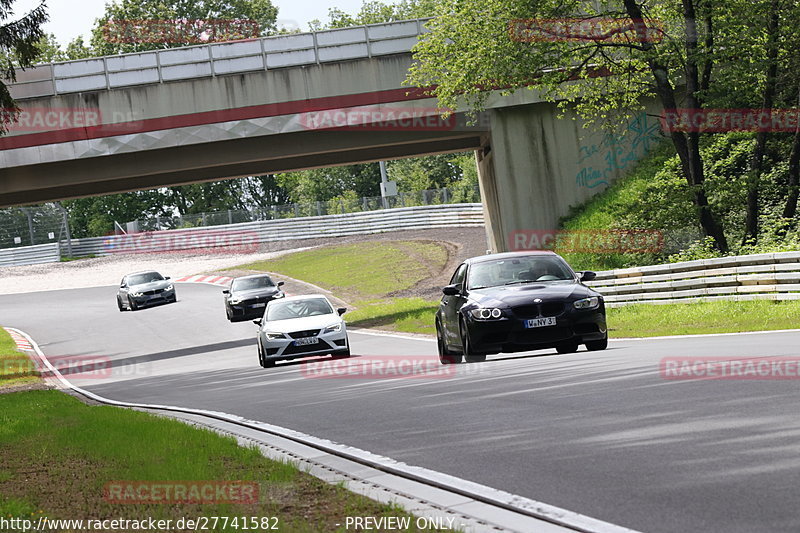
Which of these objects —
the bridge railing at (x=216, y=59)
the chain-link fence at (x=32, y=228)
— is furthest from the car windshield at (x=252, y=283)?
the chain-link fence at (x=32, y=228)

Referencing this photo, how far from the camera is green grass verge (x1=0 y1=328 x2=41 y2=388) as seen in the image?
26281 mm

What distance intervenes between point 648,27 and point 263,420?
20.1 m

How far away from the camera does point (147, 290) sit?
45344mm

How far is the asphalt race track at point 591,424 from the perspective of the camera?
5.95 meters

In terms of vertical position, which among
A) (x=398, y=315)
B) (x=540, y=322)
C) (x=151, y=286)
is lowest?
(x=398, y=315)

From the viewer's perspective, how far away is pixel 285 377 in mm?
18562

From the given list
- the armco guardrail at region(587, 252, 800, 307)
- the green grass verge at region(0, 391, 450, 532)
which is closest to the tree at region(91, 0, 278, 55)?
the armco guardrail at region(587, 252, 800, 307)

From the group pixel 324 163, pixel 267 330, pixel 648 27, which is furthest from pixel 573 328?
pixel 324 163

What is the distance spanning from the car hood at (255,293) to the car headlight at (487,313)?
22.8 meters

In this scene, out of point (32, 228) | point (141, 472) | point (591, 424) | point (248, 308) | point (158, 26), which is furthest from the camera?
point (158, 26)

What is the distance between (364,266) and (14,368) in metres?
25.8

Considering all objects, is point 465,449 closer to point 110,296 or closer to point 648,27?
point 648,27

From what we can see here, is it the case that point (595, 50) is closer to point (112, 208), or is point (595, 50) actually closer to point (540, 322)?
point (540, 322)

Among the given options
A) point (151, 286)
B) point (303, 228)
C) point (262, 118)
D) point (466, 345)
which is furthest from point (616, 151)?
point (303, 228)
